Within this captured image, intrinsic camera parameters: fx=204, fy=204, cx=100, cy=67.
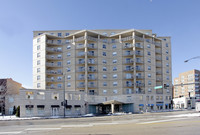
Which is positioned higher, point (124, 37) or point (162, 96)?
point (124, 37)

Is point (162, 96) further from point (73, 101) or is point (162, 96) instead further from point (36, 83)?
point (36, 83)

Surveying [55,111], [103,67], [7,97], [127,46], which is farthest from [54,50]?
[55,111]

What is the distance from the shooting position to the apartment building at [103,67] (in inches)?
2606

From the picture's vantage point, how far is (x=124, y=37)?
72.7 meters

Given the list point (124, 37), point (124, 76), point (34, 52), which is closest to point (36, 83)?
point (34, 52)

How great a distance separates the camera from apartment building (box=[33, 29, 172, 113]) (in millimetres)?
66188

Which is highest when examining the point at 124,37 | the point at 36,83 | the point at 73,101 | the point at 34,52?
the point at 124,37

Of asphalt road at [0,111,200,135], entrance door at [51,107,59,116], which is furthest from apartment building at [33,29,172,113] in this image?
asphalt road at [0,111,200,135]

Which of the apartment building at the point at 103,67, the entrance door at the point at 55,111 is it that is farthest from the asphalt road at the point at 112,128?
the apartment building at the point at 103,67

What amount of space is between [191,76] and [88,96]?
3685 inches

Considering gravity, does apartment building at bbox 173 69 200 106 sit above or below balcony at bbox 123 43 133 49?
below

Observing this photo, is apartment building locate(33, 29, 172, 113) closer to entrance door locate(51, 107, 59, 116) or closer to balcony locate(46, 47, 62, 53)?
balcony locate(46, 47, 62, 53)

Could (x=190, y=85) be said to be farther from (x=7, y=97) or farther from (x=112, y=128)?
(x=112, y=128)

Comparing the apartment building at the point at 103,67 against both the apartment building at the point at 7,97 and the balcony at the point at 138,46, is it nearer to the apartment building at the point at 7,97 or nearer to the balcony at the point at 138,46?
the balcony at the point at 138,46
